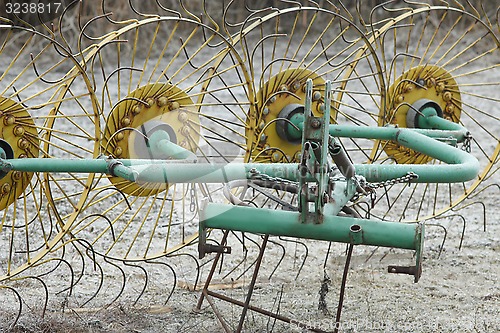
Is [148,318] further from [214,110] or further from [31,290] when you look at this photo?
[214,110]

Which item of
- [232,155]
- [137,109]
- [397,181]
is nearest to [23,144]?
[137,109]

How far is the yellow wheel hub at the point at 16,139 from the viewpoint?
3.18 metres

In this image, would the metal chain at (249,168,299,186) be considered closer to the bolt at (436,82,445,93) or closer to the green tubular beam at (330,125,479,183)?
the green tubular beam at (330,125,479,183)

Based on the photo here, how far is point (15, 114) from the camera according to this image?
320 centimetres

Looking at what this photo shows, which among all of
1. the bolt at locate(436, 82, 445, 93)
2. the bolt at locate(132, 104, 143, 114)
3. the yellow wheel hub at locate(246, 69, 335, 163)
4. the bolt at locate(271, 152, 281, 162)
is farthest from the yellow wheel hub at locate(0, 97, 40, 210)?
the bolt at locate(436, 82, 445, 93)

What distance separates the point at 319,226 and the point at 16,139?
129 centimetres

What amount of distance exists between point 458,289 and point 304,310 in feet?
2.68

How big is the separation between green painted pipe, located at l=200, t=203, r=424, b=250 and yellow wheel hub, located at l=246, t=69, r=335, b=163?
1161 mm

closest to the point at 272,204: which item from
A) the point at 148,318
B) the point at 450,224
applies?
the point at 450,224

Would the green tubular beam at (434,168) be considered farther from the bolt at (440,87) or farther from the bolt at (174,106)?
the bolt at (440,87)

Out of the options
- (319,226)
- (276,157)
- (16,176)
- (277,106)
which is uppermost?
(277,106)

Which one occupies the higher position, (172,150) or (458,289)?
(172,150)

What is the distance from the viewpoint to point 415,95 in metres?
4.47

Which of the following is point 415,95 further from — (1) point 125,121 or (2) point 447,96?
(1) point 125,121
